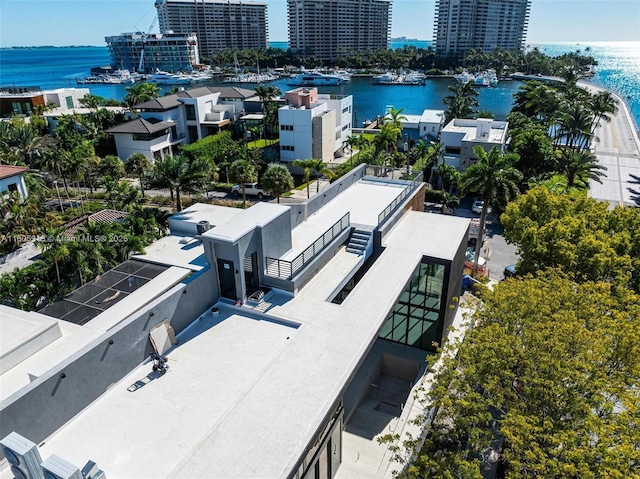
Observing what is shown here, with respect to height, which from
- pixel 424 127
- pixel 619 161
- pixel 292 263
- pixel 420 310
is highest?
pixel 292 263

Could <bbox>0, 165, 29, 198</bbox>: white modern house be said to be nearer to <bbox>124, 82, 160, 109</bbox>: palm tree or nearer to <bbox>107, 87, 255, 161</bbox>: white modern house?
<bbox>107, 87, 255, 161</bbox>: white modern house

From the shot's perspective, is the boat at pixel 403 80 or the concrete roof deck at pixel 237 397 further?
the boat at pixel 403 80

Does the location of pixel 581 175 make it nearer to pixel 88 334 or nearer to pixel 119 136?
pixel 88 334

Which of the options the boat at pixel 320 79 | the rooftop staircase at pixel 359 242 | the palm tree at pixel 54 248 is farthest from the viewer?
the boat at pixel 320 79

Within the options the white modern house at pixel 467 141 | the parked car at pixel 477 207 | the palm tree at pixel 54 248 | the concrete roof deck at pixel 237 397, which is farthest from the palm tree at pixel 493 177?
the palm tree at pixel 54 248

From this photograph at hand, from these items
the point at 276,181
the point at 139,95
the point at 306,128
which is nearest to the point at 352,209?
the point at 276,181

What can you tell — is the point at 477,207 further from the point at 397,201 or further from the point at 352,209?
the point at 352,209

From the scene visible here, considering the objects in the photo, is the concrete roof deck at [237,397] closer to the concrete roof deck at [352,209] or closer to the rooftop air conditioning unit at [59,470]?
the rooftop air conditioning unit at [59,470]
